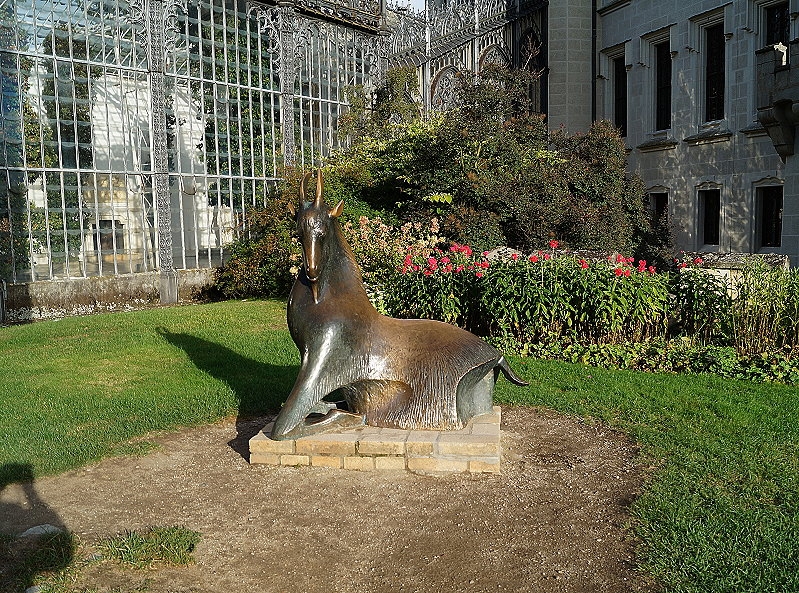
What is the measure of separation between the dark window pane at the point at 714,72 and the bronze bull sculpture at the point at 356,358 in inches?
613

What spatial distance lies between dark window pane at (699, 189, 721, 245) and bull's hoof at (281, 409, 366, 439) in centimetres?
1556

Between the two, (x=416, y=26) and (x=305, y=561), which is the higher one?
(x=416, y=26)

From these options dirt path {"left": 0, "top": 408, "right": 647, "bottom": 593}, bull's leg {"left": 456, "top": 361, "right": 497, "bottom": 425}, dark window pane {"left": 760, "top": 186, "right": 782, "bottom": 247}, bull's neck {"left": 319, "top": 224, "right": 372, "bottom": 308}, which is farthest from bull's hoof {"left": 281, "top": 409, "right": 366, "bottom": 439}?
dark window pane {"left": 760, "top": 186, "right": 782, "bottom": 247}

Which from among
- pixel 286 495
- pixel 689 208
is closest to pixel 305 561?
pixel 286 495

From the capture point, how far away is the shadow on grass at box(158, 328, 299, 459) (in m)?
6.58

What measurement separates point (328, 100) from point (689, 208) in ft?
32.1

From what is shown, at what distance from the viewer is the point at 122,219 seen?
14.8 metres

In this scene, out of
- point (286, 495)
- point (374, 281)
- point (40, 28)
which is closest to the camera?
point (286, 495)

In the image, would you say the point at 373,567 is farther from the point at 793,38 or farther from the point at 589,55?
the point at 589,55

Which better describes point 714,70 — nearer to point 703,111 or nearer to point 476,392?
point 703,111

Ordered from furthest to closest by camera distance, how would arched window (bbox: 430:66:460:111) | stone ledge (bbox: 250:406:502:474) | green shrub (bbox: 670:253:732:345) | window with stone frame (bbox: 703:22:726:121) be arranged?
arched window (bbox: 430:66:460:111)
window with stone frame (bbox: 703:22:726:121)
green shrub (bbox: 670:253:732:345)
stone ledge (bbox: 250:406:502:474)

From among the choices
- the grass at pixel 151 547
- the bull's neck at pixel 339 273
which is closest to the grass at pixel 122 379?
the grass at pixel 151 547

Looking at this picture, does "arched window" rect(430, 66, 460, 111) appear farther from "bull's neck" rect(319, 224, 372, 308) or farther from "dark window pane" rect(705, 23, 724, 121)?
"bull's neck" rect(319, 224, 372, 308)

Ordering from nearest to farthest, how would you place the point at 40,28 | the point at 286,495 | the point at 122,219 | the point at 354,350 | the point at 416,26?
1. the point at 286,495
2. the point at 354,350
3. the point at 40,28
4. the point at 122,219
5. the point at 416,26
